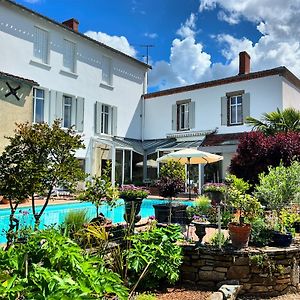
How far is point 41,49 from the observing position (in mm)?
25672

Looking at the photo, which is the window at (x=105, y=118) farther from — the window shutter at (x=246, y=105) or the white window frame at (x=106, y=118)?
the window shutter at (x=246, y=105)

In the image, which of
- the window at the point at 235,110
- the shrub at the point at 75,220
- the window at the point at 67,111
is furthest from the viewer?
the window at the point at 235,110

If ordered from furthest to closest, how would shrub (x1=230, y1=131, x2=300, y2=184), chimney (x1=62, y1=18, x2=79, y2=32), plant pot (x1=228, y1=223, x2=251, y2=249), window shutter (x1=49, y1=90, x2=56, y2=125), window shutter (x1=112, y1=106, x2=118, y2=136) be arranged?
window shutter (x1=112, y1=106, x2=118, y2=136) → chimney (x1=62, y1=18, x2=79, y2=32) → window shutter (x1=49, y1=90, x2=56, y2=125) → shrub (x1=230, y1=131, x2=300, y2=184) → plant pot (x1=228, y1=223, x2=251, y2=249)

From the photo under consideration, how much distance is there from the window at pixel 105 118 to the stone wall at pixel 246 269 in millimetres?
22956

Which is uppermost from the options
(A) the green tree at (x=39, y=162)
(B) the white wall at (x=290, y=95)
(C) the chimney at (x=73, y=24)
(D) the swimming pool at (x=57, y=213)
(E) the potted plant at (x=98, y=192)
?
(C) the chimney at (x=73, y=24)

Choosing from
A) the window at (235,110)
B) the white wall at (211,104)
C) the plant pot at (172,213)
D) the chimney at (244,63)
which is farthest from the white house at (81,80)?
the plant pot at (172,213)

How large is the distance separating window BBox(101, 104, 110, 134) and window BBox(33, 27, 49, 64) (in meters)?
7.07

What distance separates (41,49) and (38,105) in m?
4.14

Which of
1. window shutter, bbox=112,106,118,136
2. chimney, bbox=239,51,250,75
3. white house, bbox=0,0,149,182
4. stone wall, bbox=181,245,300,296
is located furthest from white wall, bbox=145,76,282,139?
stone wall, bbox=181,245,300,296

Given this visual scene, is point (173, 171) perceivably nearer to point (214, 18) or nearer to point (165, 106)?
point (214, 18)

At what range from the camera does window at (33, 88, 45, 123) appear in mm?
25266

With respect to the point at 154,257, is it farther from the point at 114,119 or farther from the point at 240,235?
the point at 114,119

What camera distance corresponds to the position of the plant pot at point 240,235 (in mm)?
9211

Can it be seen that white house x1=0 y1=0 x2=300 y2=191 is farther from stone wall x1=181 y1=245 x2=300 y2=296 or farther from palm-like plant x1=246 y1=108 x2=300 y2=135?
stone wall x1=181 y1=245 x2=300 y2=296
